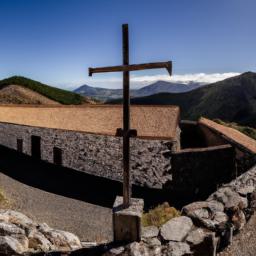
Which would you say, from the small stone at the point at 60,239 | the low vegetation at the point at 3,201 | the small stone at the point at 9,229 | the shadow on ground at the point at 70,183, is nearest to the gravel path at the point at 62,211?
the low vegetation at the point at 3,201

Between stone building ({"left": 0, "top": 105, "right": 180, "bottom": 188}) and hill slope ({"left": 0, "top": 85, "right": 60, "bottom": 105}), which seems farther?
hill slope ({"left": 0, "top": 85, "right": 60, "bottom": 105})

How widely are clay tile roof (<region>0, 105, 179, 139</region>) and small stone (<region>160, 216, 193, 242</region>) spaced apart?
8.89 m

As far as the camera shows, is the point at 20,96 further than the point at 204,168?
Yes

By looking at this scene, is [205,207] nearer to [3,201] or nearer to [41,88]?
[3,201]

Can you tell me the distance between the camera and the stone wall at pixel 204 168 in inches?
607

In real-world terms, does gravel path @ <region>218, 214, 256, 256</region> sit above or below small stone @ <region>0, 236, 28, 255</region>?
below

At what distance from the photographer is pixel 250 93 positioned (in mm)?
76438

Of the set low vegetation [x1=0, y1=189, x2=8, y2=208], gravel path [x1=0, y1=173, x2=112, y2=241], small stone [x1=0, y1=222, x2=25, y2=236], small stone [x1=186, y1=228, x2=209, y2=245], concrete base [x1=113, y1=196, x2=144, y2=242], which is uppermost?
concrete base [x1=113, y1=196, x2=144, y2=242]

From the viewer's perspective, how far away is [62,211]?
13.5 meters

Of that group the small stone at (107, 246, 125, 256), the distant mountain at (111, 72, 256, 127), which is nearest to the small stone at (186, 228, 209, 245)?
the small stone at (107, 246, 125, 256)

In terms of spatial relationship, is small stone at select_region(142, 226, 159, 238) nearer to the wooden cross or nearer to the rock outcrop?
the wooden cross

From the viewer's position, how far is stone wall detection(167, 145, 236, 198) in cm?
1541

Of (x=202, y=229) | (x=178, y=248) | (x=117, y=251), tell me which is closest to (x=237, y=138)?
(x=202, y=229)

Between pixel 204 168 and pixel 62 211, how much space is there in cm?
728
